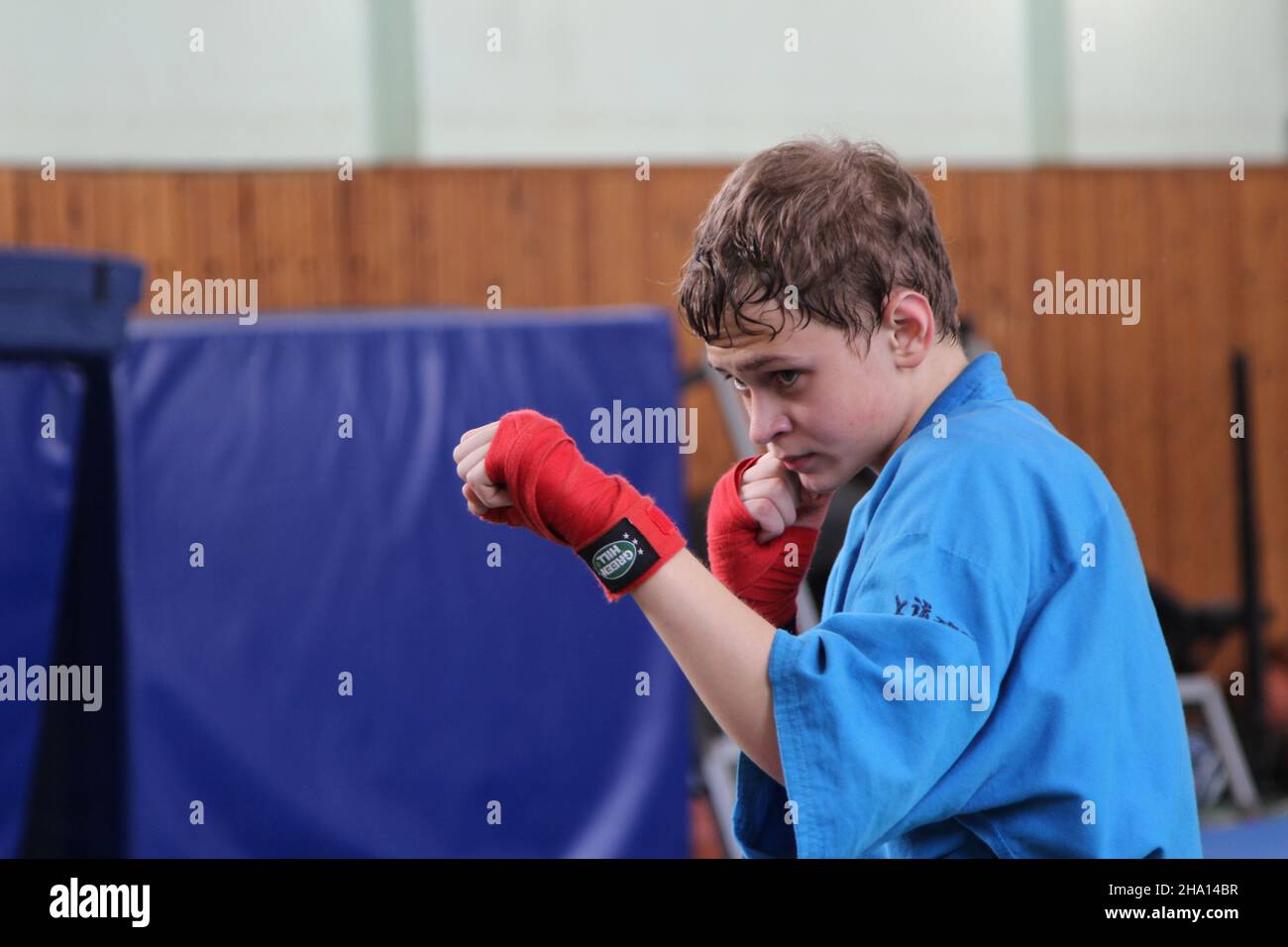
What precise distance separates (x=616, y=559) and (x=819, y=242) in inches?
11.6

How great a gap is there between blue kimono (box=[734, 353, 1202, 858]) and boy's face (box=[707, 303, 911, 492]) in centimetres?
4

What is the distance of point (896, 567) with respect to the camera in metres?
0.88

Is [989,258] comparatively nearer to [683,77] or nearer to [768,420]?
[683,77]

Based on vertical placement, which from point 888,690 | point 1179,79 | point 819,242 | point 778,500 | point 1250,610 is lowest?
point 1250,610

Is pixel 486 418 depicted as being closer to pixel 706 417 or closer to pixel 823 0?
pixel 706 417

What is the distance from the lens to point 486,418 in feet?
10.8

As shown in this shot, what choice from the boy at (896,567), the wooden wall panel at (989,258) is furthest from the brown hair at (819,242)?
the wooden wall panel at (989,258)

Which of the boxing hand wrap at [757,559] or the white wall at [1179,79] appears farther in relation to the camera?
the white wall at [1179,79]

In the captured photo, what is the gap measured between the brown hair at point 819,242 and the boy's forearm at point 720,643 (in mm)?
211

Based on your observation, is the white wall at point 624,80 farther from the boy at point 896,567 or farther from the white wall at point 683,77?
the boy at point 896,567

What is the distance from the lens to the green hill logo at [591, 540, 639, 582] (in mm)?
881

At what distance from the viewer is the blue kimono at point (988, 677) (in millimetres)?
854

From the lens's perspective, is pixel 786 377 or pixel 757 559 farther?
pixel 757 559

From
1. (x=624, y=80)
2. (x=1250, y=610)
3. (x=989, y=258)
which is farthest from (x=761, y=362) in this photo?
(x=989, y=258)
